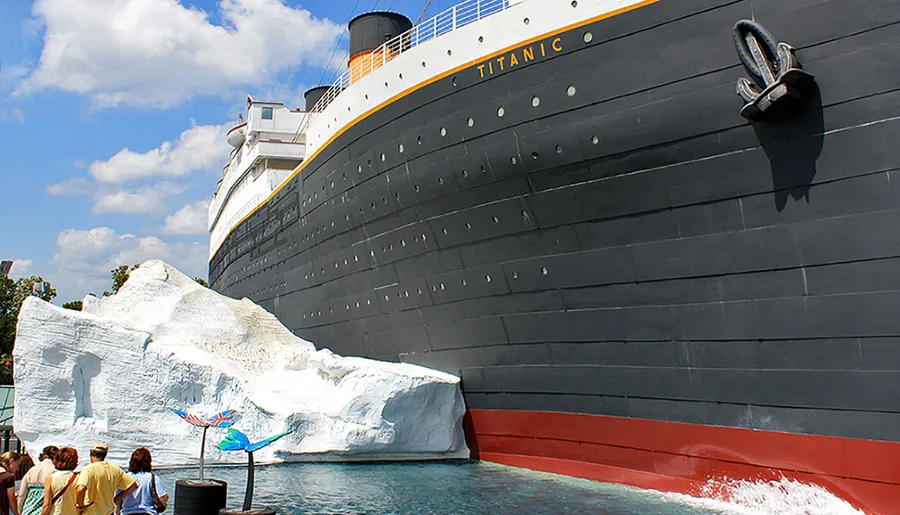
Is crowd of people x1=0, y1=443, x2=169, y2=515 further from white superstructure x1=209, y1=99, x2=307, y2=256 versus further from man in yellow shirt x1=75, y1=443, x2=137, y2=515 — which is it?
white superstructure x1=209, y1=99, x2=307, y2=256

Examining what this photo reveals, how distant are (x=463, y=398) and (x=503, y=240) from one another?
107 inches

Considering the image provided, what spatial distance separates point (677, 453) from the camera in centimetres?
805

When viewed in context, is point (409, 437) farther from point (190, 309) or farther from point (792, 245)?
point (792, 245)

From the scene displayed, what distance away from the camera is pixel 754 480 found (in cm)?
741

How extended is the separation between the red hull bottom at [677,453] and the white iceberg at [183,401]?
0.97 m

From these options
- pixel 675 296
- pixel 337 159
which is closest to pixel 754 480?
pixel 675 296

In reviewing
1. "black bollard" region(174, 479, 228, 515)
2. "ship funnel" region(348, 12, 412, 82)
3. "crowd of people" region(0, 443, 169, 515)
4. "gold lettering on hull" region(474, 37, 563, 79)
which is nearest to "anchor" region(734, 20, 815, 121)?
"gold lettering on hull" region(474, 37, 563, 79)

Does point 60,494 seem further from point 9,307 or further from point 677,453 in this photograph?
point 9,307

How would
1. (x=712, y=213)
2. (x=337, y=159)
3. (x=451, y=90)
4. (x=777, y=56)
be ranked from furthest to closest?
(x=337, y=159) < (x=451, y=90) < (x=712, y=213) < (x=777, y=56)

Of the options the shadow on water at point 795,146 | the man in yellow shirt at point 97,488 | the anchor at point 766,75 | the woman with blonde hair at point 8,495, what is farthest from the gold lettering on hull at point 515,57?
the woman with blonde hair at point 8,495

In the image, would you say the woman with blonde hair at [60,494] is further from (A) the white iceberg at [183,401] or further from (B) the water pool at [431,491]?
(A) the white iceberg at [183,401]

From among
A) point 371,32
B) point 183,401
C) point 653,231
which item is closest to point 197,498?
point 183,401

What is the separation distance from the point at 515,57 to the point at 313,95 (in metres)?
12.6

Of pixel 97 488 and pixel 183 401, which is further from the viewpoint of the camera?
pixel 183 401
